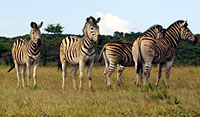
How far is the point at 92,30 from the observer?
956cm

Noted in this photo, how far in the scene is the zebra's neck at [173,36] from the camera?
11.0 meters

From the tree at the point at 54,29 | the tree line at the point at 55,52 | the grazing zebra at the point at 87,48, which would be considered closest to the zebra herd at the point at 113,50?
the grazing zebra at the point at 87,48

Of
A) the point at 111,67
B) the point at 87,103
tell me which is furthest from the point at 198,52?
the point at 87,103

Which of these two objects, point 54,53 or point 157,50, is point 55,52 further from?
point 157,50

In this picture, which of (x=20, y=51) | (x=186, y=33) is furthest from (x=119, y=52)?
(x=20, y=51)

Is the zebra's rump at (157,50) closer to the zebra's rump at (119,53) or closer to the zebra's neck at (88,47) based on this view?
the zebra's rump at (119,53)

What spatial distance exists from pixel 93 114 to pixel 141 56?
4.81 meters

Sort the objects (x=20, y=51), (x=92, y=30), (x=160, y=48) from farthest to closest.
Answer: (x=20, y=51), (x=160, y=48), (x=92, y=30)

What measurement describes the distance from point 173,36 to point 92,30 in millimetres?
3161

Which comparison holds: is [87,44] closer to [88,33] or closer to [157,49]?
[88,33]

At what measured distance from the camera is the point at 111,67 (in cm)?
1073

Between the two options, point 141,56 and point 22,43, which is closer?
point 141,56

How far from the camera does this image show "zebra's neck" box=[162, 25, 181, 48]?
1104 centimetres

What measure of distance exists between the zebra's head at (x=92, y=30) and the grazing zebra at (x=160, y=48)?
144 centimetres
